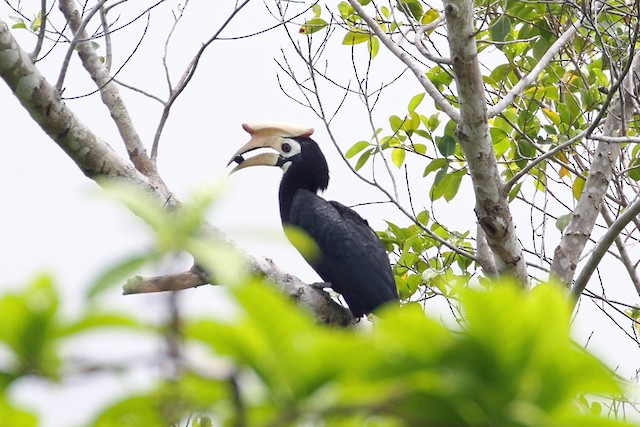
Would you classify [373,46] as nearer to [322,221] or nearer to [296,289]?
[322,221]

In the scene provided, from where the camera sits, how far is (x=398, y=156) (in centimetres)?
516

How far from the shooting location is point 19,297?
59 cm

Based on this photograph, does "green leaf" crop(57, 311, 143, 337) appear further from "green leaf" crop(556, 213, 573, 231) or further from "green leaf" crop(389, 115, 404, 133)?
"green leaf" crop(389, 115, 404, 133)

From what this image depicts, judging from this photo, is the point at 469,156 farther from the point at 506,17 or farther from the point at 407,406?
the point at 407,406

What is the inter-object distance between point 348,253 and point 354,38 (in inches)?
48.2

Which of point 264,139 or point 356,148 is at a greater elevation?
point 264,139

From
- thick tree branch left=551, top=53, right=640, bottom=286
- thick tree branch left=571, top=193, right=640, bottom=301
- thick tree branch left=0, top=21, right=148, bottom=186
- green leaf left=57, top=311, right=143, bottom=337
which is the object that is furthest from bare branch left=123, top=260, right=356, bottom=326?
green leaf left=57, top=311, right=143, bottom=337

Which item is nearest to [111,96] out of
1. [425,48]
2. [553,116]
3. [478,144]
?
[425,48]

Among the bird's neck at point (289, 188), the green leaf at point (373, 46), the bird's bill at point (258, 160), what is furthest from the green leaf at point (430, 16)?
the bird's bill at point (258, 160)

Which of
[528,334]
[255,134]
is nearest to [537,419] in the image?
[528,334]

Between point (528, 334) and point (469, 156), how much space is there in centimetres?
331

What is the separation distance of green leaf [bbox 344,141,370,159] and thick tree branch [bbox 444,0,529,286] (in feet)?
3.49

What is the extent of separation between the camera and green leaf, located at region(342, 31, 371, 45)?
5.14m

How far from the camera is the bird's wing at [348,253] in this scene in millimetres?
5090
